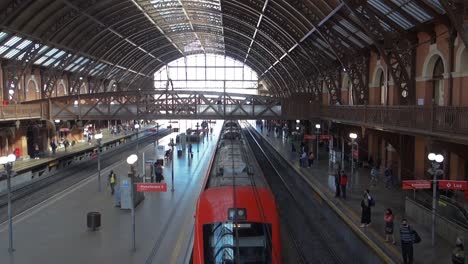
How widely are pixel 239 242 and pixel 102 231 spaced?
901 centimetres

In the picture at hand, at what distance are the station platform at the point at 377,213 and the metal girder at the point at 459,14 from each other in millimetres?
6888

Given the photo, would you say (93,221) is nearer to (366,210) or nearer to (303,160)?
(366,210)

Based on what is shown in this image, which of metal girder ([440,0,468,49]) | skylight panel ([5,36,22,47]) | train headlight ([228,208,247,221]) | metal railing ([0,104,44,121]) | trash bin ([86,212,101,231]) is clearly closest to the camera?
train headlight ([228,208,247,221])

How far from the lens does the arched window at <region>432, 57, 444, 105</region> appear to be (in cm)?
2272

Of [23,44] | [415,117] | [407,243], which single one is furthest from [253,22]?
[407,243]

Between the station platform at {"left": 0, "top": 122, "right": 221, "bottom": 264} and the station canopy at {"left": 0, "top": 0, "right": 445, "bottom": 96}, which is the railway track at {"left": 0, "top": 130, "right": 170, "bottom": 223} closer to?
the station platform at {"left": 0, "top": 122, "right": 221, "bottom": 264}

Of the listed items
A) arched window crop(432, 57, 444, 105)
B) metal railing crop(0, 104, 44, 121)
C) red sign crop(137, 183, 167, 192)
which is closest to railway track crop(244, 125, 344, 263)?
red sign crop(137, 183, 167, 192)

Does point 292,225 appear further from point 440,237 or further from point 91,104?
point 91,104

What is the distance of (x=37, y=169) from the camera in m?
36.1

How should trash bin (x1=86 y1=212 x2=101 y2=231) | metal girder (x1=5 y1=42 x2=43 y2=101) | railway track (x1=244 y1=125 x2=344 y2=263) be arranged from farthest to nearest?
metal girder (x1=5 y1=42 x2=43 y2=101), trash bin (x1=86 y1=212 x2=101 y2=231), railway track (x1=244 y1=125 x2=344 y2=263)

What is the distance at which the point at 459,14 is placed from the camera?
15.7 meters

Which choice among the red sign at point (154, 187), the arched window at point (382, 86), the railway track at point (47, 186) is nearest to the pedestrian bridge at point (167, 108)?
the railway track at point (47, 186)

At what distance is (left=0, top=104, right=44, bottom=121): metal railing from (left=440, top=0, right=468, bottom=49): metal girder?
94.4ft

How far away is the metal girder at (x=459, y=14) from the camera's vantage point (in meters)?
15.4
